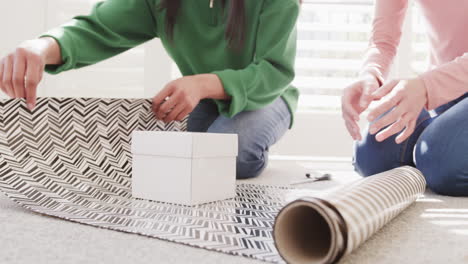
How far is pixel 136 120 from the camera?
3.80ft

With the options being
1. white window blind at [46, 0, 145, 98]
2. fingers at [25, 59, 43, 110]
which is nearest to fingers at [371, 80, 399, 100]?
fingers at [25, 59, 43, 110]

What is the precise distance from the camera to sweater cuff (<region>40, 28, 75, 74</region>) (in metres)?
1.17

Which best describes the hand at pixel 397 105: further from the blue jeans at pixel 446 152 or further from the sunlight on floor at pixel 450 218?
the blue jeans at pixel 446 152

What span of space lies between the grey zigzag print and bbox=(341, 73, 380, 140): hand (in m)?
0.20

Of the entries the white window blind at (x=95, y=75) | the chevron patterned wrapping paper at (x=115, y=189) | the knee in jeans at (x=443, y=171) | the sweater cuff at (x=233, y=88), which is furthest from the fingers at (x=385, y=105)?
the white window blind at (x=95, y=75)

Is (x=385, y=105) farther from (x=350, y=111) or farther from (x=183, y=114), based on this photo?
(x=183, y=114)

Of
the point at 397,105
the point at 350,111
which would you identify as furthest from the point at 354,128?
the point at 397,105

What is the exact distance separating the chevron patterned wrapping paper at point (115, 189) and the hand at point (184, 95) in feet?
0.16

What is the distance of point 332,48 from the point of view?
8.65ft

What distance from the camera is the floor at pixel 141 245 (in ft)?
1.78

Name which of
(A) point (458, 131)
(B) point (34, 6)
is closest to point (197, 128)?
(A) point (458, 131)

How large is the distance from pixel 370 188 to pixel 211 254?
10.1 inches

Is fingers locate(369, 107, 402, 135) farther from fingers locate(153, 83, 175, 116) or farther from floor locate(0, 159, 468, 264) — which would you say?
fingers locate(153, 83, 175, 116)

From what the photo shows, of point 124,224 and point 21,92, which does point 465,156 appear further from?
point 21,92
